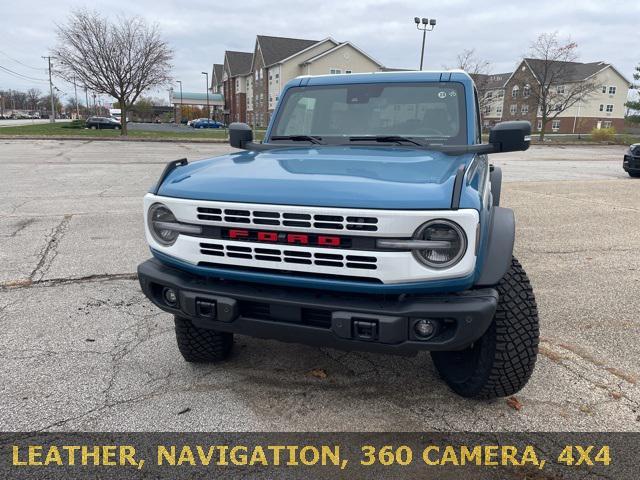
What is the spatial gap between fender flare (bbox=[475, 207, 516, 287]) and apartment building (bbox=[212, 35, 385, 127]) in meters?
43.3

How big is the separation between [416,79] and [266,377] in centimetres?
257

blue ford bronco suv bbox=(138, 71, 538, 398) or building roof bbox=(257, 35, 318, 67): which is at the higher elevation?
building roof bbox=(257, 35, 318, 67)

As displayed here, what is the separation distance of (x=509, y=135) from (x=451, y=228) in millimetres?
1465

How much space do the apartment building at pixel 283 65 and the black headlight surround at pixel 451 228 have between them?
143 ft

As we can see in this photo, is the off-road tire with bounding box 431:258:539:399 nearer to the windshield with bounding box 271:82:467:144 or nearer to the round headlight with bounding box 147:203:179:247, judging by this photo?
the windshield with bounding box 271:82:467:144

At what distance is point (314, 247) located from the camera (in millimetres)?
2281

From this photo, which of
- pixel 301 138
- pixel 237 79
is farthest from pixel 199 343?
pixel 237 79

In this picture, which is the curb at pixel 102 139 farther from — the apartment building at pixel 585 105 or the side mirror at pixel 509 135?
the apartment building at pixel 585 105

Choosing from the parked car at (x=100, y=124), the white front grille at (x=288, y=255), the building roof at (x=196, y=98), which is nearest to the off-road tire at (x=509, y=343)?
the white front grille at (x=288, y=255)

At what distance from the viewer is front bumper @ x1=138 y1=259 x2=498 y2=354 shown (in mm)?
2186

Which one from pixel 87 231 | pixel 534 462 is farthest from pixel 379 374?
pixel 87 231

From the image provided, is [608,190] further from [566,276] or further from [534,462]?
[534,462]

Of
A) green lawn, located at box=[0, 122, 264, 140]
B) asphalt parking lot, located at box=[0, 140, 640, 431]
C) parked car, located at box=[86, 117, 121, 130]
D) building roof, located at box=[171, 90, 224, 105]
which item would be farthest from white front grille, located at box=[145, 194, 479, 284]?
building roof, located at box=[171, 90, 224, 105]

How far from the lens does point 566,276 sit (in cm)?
508
